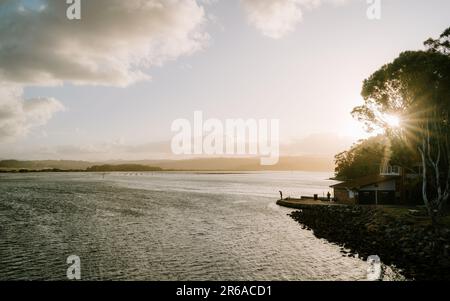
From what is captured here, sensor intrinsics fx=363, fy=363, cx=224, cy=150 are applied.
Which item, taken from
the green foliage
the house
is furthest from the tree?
the green foliage

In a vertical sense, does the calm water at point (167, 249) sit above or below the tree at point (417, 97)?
below

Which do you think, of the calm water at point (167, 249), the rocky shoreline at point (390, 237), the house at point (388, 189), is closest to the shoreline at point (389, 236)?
the rocky shoreline at point (390, 237)

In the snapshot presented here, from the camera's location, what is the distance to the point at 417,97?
3550 centimetres

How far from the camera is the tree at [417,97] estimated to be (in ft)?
110

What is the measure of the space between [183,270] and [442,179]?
41612mm

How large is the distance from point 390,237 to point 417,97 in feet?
50.1

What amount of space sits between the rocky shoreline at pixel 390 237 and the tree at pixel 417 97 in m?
3.06

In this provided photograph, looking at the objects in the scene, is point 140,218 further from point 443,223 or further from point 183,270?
point 443,223

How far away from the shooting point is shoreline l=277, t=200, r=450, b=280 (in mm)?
30047

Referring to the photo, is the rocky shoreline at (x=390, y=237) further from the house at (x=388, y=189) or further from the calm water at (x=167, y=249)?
the house at (x=388, y=189)

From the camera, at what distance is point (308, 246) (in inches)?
1575

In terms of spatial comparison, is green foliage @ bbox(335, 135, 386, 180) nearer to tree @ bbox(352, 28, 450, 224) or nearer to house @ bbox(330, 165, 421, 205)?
house @ bbox(330, 165, 421, 205)

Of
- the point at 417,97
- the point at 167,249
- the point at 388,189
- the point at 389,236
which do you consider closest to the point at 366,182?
the point at 388,189
